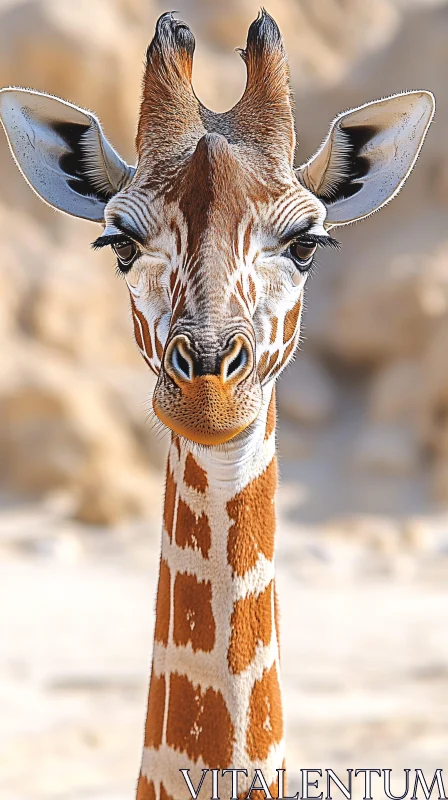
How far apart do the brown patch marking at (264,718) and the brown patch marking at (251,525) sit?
0.96 ft

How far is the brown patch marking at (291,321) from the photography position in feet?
10.0

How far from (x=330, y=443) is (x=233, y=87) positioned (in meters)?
6.03

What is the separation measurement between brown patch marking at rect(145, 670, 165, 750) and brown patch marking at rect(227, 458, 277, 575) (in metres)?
0.39

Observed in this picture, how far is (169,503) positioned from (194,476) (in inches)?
6.3

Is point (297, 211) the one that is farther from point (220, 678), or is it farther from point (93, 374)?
point (93, 374)

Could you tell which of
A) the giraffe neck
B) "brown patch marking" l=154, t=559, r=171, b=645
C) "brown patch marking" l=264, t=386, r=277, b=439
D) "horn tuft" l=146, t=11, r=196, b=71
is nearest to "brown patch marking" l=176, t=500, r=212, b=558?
the giraffe neck

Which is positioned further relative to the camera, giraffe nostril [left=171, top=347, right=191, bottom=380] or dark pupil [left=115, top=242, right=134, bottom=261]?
dark pupil [left=115, top=242, right=134, bottom=261]

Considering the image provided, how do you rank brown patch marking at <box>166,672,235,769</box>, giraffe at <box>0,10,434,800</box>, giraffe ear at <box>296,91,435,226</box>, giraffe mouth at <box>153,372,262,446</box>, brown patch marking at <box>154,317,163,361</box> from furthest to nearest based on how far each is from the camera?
giraffe ear at <box>296,91,435,226</box>, brown patch marking at <box>154,317,163,361</box>, brown patch marking at <box>166,672,235,769</box>, giraffe at <box>0,10,434,800</box>, giraffe mouth at <box>153,372,262,446</box>

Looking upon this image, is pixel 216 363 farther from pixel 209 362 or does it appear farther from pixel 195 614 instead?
pixel 195 614

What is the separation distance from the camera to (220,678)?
287 centimetres

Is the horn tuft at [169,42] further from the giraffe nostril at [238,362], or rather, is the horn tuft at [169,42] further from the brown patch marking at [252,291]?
the giraffe nostril at [238,362]

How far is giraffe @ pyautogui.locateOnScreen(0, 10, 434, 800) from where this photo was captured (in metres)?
2.68

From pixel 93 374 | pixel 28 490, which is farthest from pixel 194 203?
pixel 93 374

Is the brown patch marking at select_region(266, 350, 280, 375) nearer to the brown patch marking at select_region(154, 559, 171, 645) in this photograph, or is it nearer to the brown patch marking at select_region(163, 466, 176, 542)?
the brown patch marking at select_region(163, 466, 176, 542)
